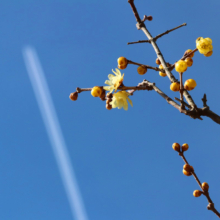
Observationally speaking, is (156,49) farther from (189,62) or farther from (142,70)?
(189,62)

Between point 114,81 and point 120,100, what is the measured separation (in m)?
0.23

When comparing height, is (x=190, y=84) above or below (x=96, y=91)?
below

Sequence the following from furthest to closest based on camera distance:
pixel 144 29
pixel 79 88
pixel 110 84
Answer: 1. pixel 144 29
2. pixel 79 88
3. pixel 110 84

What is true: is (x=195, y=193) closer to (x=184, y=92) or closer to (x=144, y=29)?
(x=184, y=92)

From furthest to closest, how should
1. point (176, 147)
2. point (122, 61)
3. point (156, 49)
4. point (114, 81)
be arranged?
point (156, 49)
point (176, 147)
point (122, 61)
point (114, 81)

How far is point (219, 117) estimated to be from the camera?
91.1 inches

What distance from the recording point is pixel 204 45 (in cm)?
272

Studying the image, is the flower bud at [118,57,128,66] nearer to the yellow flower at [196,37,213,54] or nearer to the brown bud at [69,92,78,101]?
the brown bud at [69,92,78,101]

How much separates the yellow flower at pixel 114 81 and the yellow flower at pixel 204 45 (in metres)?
0.90

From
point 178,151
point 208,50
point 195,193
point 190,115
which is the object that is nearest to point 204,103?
point 190,115

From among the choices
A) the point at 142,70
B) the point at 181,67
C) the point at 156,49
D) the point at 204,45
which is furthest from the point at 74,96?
the point at 204,45

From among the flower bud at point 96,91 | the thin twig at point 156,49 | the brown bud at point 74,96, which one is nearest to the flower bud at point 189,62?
the thin twig at point 156,49

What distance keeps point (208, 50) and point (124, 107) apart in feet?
3.66

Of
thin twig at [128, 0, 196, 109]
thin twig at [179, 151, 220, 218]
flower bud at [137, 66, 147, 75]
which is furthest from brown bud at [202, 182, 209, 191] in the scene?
flower bud at [137, 66, 147, 75]
